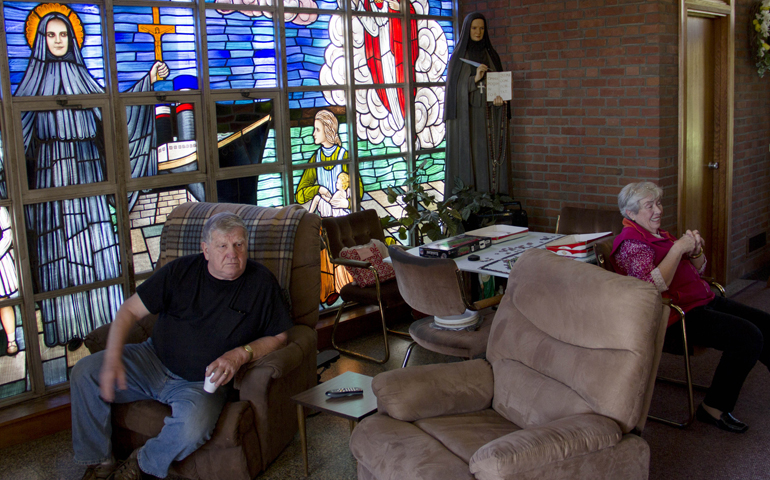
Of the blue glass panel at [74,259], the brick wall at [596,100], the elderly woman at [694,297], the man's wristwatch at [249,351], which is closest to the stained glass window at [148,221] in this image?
the blue glass panel at [74,259]

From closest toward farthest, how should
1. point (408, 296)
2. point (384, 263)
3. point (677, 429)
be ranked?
point (677, 429)
point (408, 296)
point (384, 263)

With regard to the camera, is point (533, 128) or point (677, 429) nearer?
point (677, 429)

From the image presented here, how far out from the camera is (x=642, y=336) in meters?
2.26

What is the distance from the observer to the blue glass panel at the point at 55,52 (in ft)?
11.6

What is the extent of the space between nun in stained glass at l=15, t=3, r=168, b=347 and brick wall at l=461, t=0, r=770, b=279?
305cm

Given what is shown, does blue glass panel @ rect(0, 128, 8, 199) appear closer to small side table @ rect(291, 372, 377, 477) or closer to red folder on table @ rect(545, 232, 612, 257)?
small side table @ rect(291, 372, 377, 477)

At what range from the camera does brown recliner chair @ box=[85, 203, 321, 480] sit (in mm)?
2990

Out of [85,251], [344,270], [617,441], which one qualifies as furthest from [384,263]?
[617,441]

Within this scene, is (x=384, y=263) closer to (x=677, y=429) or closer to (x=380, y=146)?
(x=380, y=146)

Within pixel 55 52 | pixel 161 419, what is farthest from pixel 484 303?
pixel 55 52

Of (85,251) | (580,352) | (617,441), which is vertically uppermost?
(85,251)

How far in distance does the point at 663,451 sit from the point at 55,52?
11.7ft

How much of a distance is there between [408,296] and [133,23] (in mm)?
2150

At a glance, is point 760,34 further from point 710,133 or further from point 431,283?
point 431,283
